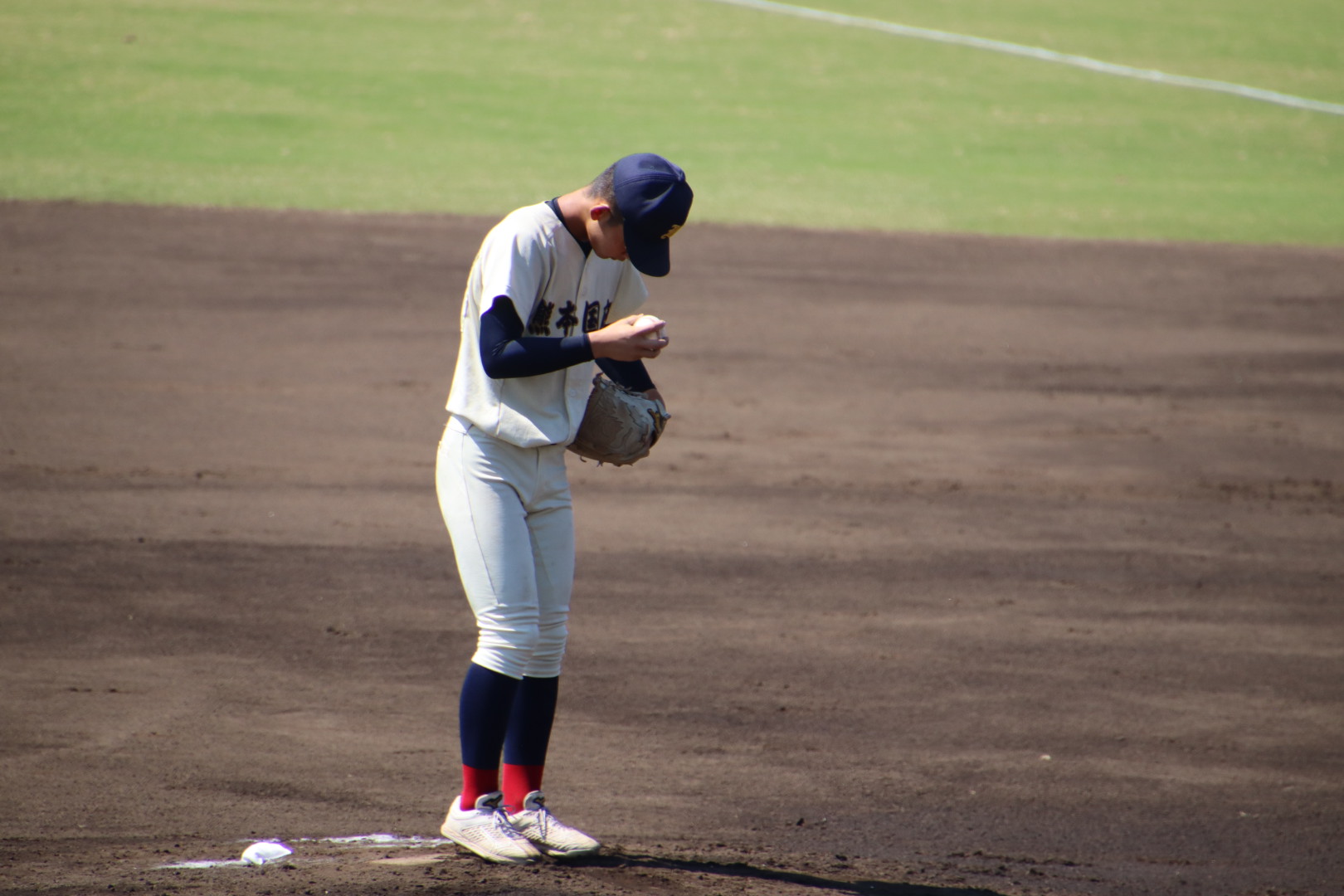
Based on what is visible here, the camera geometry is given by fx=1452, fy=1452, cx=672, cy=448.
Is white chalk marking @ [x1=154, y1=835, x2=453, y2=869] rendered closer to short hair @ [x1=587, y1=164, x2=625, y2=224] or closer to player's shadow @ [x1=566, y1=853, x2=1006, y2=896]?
player's shadow @ [x1=566, y1=853, x2=1006, y2=896]

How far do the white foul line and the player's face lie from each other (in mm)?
25804

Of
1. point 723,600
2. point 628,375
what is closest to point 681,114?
point 723,600

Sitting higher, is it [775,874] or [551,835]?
[551,835]

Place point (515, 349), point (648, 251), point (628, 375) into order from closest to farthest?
point (515, 349) → point (648, 251) → point (628, 375)

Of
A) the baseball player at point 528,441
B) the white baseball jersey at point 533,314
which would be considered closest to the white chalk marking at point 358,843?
the baseball player at point 528,441

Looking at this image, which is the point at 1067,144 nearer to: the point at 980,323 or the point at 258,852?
the point at 980,323

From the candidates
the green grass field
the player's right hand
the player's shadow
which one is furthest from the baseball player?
the green grass field

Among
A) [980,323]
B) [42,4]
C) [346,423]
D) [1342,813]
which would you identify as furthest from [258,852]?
[42,4]

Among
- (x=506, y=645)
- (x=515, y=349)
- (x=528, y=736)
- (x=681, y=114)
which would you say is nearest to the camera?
(x=515, y=349)

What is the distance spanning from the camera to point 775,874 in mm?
4406

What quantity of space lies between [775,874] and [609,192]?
2.10m

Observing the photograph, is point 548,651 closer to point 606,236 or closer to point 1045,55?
point 606,236

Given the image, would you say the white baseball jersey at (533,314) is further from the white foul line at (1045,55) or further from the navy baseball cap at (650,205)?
the white foul line at (1045,55)

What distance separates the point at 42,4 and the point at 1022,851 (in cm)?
2716
